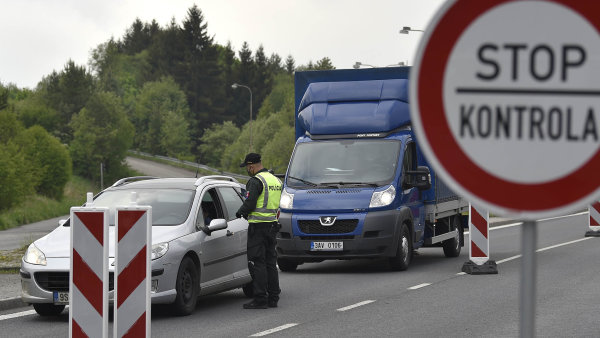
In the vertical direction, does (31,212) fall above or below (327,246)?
below

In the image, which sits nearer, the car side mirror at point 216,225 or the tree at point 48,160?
the car side mirror at point 216,225

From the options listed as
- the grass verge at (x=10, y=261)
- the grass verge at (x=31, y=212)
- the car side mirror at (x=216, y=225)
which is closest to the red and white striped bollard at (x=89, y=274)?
the car side mirror at (x=216, y=225)

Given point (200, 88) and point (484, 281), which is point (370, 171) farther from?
point (200, 88)

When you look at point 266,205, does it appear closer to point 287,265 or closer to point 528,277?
point 287,265

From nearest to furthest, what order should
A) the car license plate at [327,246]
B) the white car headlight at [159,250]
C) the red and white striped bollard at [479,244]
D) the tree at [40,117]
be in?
the white car headlight at [159,250]
the red and white striped bollard at [479,244]
the car license plate at [327,246]
the tree at [40,117]

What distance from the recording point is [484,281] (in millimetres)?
16594

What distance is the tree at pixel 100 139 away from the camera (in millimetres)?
108375

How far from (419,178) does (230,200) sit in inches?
195

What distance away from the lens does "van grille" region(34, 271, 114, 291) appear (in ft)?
39.5

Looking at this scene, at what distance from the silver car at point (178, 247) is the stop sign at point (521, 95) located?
9003 millimetres

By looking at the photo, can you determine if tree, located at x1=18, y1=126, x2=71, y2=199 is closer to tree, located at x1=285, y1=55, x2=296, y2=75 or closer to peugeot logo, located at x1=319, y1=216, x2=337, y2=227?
peugeot logo, located at x1=319, y1=216, x2=337, y2=227

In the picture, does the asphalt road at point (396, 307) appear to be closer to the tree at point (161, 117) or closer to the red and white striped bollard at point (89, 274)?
the red and white striped bollard at point (89, 274)

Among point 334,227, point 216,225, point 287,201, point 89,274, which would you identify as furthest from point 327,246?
point 89,274

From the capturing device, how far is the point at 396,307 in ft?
44.0
